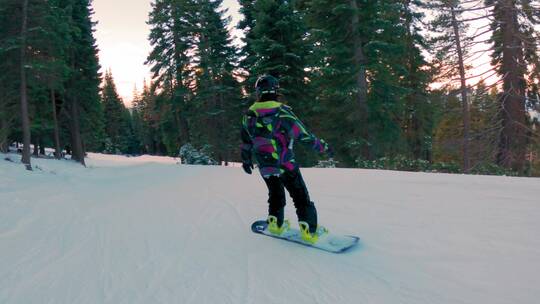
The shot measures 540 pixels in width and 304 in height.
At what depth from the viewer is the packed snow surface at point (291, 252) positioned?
2957 mm

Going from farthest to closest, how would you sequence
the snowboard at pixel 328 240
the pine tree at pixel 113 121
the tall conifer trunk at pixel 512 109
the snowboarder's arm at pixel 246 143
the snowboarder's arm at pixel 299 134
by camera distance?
the pine tree at pixel 113 121 → the tall conifer trunk at pixel 512 109 → the snowboarder's arm at pixel 246 143 → the snowboarder's arm at pixel 299 134 → the snowboard at pixel 328 240

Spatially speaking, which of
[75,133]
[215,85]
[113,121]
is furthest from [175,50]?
[113,121]

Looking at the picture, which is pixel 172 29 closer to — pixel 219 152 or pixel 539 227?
pixel 219 152

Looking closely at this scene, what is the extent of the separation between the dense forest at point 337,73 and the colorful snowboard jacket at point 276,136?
31.0ft

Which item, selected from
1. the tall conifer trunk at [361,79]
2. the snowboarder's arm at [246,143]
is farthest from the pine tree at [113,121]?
the snowboarder's arm at [246,143]

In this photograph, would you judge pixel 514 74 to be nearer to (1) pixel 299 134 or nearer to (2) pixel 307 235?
(1) pixel 299 134

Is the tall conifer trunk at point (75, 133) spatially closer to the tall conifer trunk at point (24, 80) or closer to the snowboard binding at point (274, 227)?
the tall conifer trunk at point (24, 80)

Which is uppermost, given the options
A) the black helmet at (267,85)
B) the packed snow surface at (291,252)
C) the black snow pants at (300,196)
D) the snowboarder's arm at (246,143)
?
the black helmet at (267,85)

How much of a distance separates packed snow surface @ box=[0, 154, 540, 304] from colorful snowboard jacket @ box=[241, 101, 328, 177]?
1063mm

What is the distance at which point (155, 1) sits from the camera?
35.2m

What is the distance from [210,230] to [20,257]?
2.44m

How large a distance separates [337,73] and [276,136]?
13746 millimetres

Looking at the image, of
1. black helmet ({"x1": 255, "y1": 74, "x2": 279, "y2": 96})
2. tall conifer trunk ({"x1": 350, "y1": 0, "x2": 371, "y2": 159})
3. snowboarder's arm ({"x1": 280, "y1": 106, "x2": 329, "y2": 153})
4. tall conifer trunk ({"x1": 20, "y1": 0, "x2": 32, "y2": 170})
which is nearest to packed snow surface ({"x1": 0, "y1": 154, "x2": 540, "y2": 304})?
snowboarder's arm ({"x1": 280, "y1": 106, "x2": 329, "y2": 153})

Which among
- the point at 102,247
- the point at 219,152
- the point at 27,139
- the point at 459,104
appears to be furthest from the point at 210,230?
the point at 219,152
